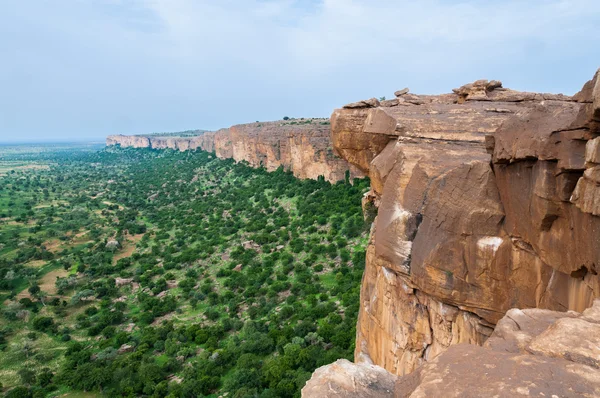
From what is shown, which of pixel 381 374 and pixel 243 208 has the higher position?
pixel 381 374

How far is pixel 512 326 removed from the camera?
5234 mm

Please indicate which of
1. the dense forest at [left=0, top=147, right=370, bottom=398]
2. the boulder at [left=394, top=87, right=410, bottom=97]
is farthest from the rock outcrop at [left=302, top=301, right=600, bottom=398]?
the dense forest at [left=0, top=147, right=370, bottom=398]

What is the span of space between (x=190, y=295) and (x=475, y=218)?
28141mm

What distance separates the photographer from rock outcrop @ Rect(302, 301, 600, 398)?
3.68m

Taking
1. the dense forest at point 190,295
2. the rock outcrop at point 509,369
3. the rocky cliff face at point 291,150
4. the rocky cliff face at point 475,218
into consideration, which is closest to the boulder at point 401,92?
the rocky cliff face at point 475,218

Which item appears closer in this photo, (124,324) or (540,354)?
(540,354)

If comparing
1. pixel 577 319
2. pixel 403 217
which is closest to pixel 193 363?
pixel 403 217

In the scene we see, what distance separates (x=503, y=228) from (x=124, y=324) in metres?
29.8

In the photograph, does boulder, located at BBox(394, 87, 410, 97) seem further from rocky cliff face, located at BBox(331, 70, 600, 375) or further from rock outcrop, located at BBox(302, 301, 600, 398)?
rock outcrop, located at BBox(302, 301, 600, 398)

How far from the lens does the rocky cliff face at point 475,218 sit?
587cm

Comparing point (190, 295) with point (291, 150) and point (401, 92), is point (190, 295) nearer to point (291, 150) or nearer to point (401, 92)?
point (401, 92)

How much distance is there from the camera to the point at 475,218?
7.76m

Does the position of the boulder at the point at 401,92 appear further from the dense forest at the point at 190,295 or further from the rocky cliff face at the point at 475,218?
the dense forest at the point at 190,295

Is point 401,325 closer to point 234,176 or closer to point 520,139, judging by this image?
point 520,139
